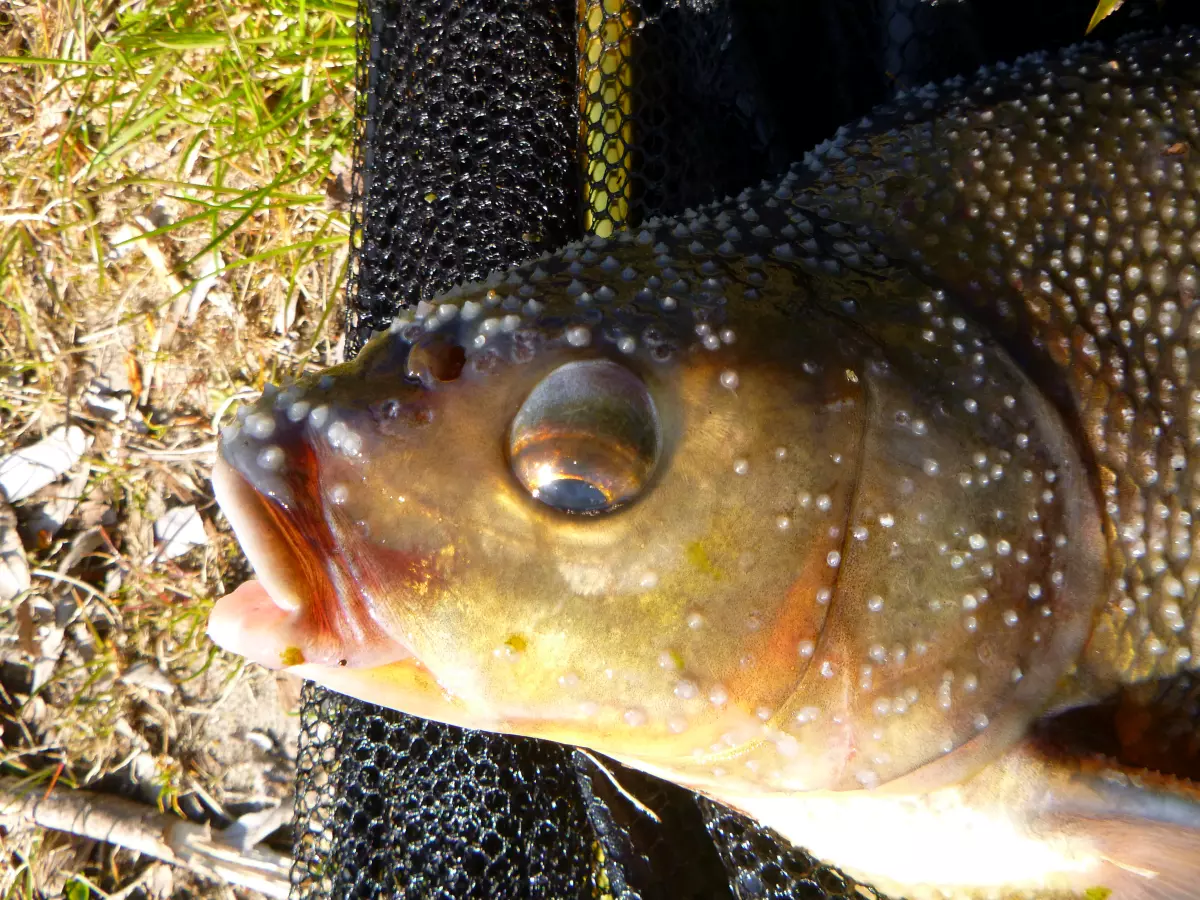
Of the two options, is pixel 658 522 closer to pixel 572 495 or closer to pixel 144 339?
pixel 572 495

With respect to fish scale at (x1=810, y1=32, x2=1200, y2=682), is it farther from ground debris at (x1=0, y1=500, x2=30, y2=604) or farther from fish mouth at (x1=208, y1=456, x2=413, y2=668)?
ground debris at (x1=0, y1=500, x2=30, y2=604)

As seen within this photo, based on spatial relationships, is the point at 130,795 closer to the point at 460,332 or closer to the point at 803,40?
the point at 460,332

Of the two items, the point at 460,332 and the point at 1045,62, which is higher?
the point at 1045,62

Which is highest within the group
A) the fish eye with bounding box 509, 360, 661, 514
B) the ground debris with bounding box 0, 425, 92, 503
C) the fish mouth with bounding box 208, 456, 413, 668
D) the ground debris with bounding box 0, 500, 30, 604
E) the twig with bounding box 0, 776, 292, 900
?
the fish eye with bounding box 509, 360, 661, 514

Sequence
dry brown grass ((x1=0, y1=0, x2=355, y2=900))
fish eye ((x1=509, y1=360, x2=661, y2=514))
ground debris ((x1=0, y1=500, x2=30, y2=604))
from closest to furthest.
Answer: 1. fish eye ((x1=509, y1=360, x2=661, y2=514))
2. dry brown grass ((x1=0, y1=0, x2=355, y2=900))
3. ground debris ((x1=0, y1=500, x2=30, y2=604))

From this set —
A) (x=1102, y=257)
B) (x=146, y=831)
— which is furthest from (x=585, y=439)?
(x=146, y=831)

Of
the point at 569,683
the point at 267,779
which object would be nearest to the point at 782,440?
the point at 569,683

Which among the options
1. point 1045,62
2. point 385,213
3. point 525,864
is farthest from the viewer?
point 385,213

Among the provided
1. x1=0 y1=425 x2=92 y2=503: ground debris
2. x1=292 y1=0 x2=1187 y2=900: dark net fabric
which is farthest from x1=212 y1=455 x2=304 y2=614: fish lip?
x1=0 y1=425 x2=92 y2=503: ground debris
